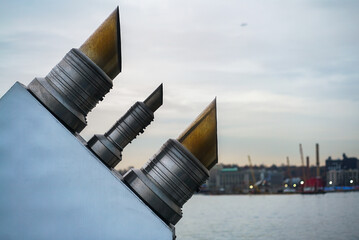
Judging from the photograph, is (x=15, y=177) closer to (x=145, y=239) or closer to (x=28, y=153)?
(x=28, y=153)

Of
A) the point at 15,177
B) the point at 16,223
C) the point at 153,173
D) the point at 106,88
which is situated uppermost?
the point at 106,88

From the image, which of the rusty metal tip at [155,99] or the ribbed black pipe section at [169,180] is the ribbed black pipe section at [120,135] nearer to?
the rusty metal tip at [155,99]

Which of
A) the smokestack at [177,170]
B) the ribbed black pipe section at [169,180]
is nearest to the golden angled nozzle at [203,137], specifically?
the smokestack at [177,170]

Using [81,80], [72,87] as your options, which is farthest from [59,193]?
[81,80]

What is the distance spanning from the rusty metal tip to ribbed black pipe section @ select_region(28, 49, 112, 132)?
44.4 inches

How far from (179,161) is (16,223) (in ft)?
9.38

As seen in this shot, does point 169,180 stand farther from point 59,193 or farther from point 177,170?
point 59,193

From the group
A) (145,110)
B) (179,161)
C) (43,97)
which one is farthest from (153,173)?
(43,97)

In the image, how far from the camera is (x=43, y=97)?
11.4 metres

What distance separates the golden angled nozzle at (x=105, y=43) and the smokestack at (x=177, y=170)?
1911 millimetres

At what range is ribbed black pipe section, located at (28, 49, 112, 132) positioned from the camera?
37.3 ft

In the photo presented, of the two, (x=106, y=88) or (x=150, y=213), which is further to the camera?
(x=106, y=88)

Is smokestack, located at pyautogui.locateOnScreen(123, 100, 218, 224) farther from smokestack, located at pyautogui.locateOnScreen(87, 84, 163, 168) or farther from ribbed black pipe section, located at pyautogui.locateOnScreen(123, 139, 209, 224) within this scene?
smokestack, located at pyautogui.locateOnScreen(87, 84, 163, 168)

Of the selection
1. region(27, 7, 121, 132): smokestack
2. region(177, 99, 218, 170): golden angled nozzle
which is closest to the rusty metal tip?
region(27, 7, 121, 132): smokestack
